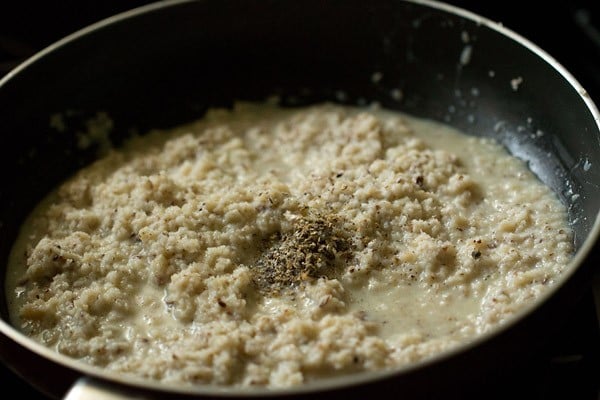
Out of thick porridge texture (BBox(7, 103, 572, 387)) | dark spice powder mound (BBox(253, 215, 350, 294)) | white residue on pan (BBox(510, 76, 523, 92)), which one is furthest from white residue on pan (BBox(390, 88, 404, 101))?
dark spice powder mound (BBox(253, 215, 350, 294))

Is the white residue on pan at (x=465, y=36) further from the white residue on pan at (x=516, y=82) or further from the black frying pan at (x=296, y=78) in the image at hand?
the white residue on pan at (x=516, y=82)

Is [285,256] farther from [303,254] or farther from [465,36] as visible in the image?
[465,36]

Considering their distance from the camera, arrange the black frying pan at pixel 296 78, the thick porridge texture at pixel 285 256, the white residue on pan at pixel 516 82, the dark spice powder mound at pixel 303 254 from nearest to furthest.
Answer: the thick porridge texture at pixel 285 256 → the dark spice powder mound at pixel 303 254 → the black frying pan at pixel 296 78 → the white residue on pan at pixel 516 82

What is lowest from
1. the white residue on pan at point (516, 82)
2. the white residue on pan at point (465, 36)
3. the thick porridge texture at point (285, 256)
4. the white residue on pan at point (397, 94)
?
the thick porridge texture at point (285, 256)

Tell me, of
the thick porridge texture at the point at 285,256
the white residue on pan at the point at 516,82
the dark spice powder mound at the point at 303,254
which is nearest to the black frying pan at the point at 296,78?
the white residue on pan at the point at 516,82

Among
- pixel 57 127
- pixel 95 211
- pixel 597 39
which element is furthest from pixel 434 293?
pixel 57 127

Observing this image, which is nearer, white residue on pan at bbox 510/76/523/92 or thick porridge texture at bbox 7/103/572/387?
thick porridge texture at bbox 7/103/572/387

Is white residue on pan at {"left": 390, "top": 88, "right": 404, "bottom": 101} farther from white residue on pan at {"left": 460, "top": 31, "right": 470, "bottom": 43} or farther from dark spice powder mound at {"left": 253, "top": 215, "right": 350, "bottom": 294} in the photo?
dark spice powder mound at {"left": 253, "top": 215, "right": 350, "bottom": 294}
